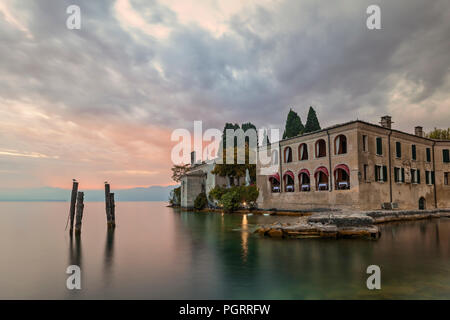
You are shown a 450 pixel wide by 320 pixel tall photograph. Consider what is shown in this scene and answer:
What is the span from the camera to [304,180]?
32125 millimetres

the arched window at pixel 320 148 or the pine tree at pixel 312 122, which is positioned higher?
the pine tree at pixel 312 122

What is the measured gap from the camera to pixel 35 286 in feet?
30.1

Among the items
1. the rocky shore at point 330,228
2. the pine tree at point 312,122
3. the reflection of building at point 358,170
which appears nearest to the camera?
the rocky shore at point 330,228

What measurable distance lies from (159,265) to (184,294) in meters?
3.89

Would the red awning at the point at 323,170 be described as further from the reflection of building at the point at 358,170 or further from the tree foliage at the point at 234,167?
the tree foliage at the point at 234,167

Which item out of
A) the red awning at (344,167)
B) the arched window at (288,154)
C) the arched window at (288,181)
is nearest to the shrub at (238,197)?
the arched window at (288,181)

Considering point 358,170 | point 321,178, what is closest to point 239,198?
point 321,178

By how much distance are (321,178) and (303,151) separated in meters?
3.81

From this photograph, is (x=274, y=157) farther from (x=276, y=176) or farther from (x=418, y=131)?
(x=418, y=131)

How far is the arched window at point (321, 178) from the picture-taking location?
2911cm

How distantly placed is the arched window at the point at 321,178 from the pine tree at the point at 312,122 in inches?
739

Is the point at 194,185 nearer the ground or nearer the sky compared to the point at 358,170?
nearer the ground
